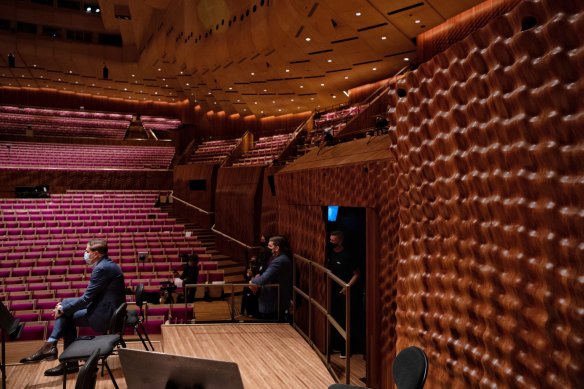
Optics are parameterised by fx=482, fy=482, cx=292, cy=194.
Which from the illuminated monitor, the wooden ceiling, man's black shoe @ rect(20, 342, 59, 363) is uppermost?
the wooden ceiling

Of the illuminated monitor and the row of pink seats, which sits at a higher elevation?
the row of pink seats

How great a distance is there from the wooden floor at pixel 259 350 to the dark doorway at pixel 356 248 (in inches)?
24.3

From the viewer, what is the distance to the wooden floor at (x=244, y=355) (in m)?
3.31

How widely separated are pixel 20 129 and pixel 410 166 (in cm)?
1846

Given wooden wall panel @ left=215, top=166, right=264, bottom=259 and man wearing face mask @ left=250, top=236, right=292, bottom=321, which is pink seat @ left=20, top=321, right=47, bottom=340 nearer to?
man wearing face mask @ left=250, top=236, right=292, bottom=321

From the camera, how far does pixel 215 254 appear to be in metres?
10.5

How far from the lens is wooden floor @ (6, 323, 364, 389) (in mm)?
3311

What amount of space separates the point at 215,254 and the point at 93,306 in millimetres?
7141

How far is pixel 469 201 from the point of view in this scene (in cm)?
230

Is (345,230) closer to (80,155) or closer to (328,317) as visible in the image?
(328,317)

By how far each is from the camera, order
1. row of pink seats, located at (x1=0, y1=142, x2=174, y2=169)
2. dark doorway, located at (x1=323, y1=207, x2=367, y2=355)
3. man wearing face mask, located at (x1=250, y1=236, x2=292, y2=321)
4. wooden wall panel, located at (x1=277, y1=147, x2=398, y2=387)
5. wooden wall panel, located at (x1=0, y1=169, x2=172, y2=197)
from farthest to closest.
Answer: row of pink seats, located at (x1=0, y1=142, x2=174, y2=169) → wooden wall panel, located at (x1=0, y1=169, x2=172, y2=197) → man wearing face mask, located at (x1=250, y1=236, x2=292, y2=321) → dark doorway, located at (x1=323, y1=207, x2=367, y2=355) → wooden wall panel, located at (x1=277, y1=147, x2=398, y2=387)

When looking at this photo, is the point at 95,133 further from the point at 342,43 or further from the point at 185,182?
the point at 342,43

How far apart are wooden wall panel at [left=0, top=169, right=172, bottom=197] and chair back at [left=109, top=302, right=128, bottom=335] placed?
11.5 meters

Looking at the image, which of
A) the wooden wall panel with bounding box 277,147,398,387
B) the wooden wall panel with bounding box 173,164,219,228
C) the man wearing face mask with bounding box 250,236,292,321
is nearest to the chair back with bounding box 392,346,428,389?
the wooden wall panel with bounding box 277,147,398,387
